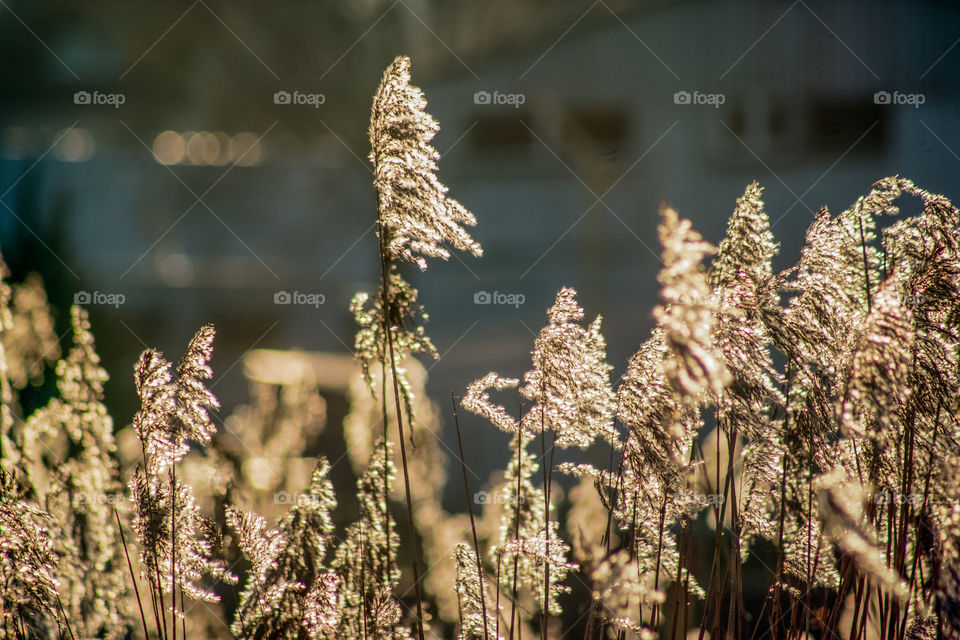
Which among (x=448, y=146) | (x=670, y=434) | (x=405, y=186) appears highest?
(x=448, y=146)

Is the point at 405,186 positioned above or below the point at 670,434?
above

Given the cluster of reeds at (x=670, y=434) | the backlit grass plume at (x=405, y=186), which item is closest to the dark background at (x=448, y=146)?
the cluster of reeds at (x=670, y=434)

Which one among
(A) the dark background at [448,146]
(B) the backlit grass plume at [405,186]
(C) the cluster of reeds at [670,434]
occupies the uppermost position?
(A) the dark background at [448,146]

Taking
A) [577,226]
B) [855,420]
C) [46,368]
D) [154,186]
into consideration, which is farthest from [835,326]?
[46,368]

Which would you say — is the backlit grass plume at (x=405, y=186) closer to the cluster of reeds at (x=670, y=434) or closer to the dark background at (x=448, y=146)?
the cluster of reeds at (x=670, y=434)

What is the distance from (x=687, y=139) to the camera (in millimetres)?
2916

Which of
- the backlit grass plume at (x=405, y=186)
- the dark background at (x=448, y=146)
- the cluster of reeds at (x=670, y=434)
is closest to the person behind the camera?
the cluster of reeds at (x=670, y=434)

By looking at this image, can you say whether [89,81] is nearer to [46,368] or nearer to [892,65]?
[46,368]

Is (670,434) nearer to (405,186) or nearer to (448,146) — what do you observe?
(405,186)

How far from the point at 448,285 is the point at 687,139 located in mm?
1330

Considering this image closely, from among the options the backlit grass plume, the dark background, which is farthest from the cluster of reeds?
the dark background

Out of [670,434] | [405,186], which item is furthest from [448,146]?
[670,434]

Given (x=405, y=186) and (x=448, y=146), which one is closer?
(x=405, y=186)

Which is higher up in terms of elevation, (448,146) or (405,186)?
(448,146)
